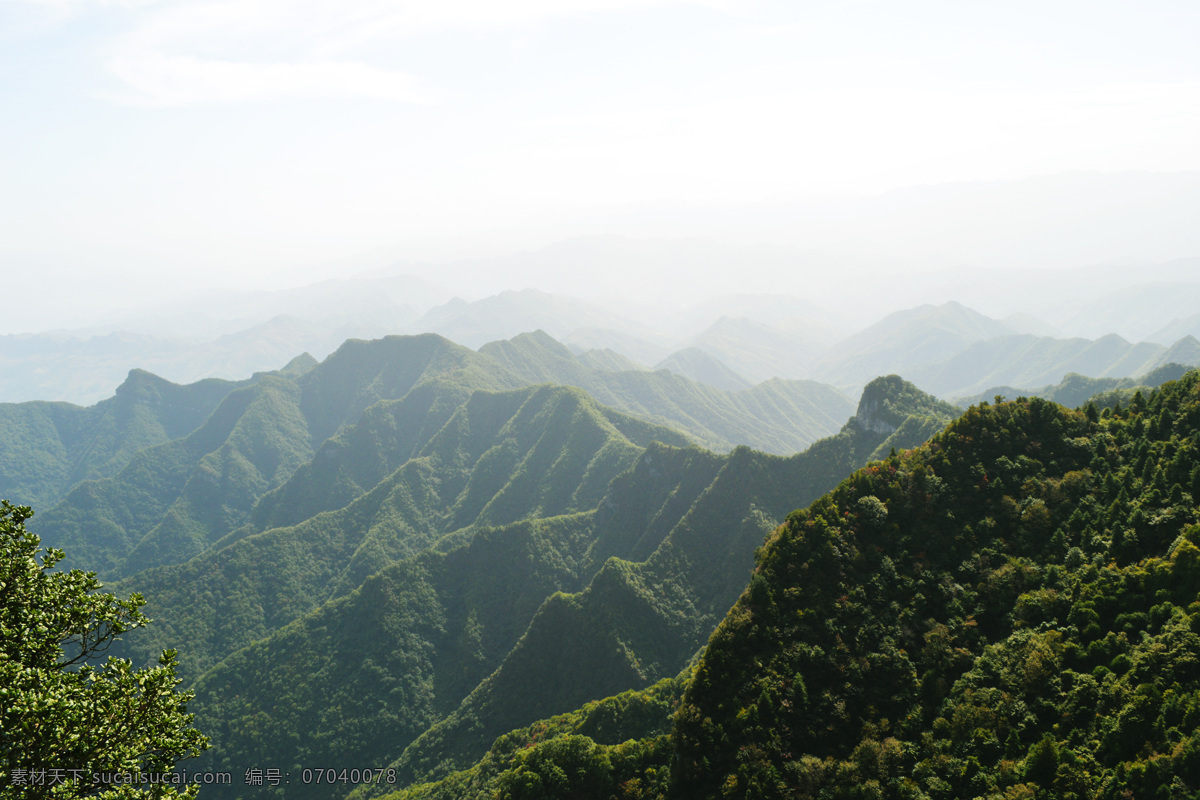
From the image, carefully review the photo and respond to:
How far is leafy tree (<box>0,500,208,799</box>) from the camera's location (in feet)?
57.4

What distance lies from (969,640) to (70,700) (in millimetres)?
50993

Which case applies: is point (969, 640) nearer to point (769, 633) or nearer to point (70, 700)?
point (769, 633)

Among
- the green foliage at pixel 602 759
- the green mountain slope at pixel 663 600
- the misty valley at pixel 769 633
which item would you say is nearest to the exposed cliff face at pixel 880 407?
the green mountain slope at pixel 663 600

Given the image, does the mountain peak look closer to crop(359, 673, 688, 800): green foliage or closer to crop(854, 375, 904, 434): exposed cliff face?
crop(854, 375, 904, 434): exposed cliff face

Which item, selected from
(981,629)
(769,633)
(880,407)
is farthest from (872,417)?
(769,633)

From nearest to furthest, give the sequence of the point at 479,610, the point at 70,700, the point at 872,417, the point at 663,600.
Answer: the point at 70,700 < the point at 663,600 < the point at 872,417 < the point at 479,610

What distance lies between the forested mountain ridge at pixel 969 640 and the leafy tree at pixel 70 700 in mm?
32363

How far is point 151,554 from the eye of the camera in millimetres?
177250

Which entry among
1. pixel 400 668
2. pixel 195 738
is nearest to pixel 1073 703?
pixel 195 738

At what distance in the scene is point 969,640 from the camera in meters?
40.7

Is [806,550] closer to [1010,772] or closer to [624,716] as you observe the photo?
[1010,772]

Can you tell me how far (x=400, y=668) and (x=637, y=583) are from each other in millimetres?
49682

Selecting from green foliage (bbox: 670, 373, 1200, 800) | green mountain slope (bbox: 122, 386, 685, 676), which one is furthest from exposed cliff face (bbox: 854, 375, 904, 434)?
green mountain slope (bbox: 122, 386, 685, 676)

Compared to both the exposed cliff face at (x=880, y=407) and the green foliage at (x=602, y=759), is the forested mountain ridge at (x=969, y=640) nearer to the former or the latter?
the green foliage at (x=602, y=759)
